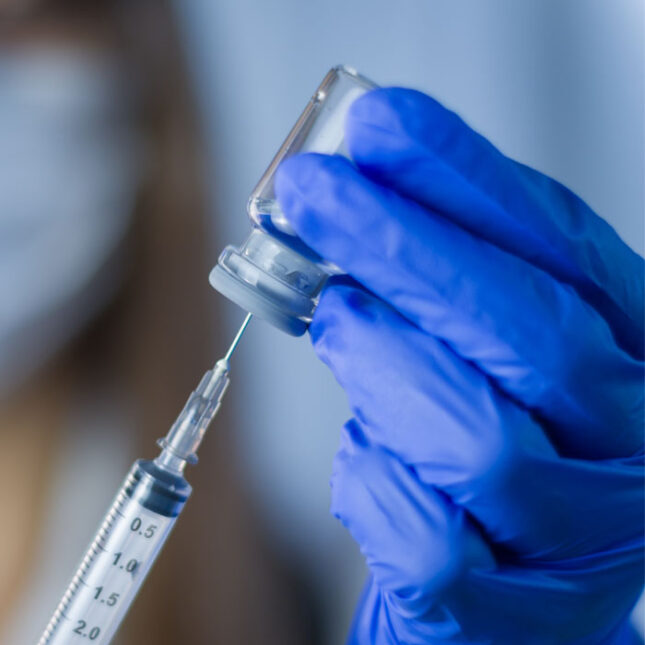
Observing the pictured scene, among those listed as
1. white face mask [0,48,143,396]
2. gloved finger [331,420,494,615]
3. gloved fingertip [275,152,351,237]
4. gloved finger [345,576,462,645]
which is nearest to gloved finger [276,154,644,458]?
gloved fingertip [275,152,351,237]

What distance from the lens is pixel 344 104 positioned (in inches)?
33.4

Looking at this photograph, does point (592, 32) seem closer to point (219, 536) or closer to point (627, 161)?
point (627, 161)

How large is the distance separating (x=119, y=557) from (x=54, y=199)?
65cm

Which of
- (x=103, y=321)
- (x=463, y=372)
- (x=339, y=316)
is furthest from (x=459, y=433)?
(x=103, y=321)

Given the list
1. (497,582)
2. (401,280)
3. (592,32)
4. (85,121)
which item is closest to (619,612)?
(497,582)

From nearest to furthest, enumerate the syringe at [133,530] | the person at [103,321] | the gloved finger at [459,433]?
the gloved finger at [459,433] → the syringe at [133,530] → the person at [103,321]

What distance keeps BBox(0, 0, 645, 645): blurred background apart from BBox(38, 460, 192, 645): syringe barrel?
30 centimetres

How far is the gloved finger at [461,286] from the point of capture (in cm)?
78

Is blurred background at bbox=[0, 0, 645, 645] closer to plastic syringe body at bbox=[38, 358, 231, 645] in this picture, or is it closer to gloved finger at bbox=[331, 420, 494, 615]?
plastic syringe body at bbox=[38, 358, 231, 645]

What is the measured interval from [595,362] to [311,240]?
36cm

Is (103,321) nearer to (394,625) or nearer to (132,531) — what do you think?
(132,531)

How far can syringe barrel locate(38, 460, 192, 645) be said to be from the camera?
0.89 meters

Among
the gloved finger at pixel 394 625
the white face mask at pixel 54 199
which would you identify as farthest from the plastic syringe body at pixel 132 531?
the white face mask at pixel 54 199

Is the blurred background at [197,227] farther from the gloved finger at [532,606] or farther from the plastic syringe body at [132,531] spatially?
the gloved finger at [532,606]
